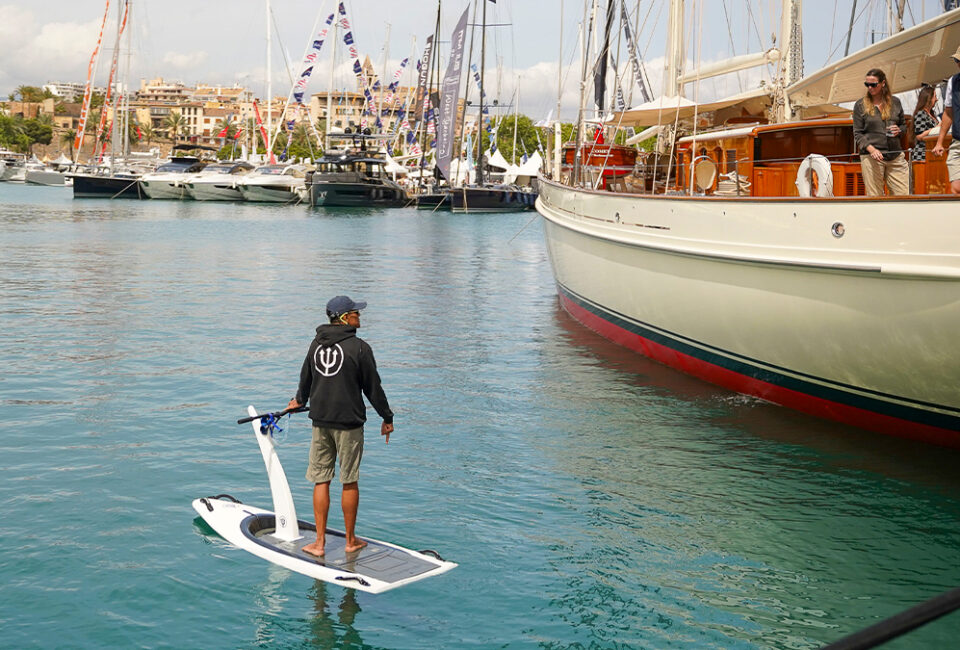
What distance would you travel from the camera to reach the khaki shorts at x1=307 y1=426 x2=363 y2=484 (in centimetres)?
752

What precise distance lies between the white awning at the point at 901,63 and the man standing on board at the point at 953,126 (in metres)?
1.18

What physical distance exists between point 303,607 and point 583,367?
10.00 metres

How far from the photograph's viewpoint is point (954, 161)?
9.94 metres

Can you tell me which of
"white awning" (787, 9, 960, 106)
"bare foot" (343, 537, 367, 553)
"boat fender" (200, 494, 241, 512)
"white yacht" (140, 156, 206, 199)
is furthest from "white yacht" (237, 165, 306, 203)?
"bare foot" (343, 537, 367, 553)

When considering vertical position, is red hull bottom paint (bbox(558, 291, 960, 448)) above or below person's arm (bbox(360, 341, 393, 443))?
below

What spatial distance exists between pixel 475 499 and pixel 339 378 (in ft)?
9.41

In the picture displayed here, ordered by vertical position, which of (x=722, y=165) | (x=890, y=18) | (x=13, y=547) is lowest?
(x=13, y=547)

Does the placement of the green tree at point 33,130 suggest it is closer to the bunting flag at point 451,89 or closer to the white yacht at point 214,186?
the white yacht at point 214,186

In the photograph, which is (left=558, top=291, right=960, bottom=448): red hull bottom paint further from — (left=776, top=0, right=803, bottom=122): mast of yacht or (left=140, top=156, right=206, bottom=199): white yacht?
(left=140, top=156, right=206, bottom=199): white yacht

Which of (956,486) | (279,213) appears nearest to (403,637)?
(956,486)

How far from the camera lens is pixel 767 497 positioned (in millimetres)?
10125

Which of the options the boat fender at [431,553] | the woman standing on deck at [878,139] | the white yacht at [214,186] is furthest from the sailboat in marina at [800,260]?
the white yacht at [214,186]

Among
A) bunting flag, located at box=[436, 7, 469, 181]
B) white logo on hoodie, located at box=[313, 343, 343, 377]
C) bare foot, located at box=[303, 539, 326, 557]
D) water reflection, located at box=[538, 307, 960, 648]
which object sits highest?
bunting flag, located at box=[436, 7, 469, 181]

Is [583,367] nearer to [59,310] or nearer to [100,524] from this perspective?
[100,524]
